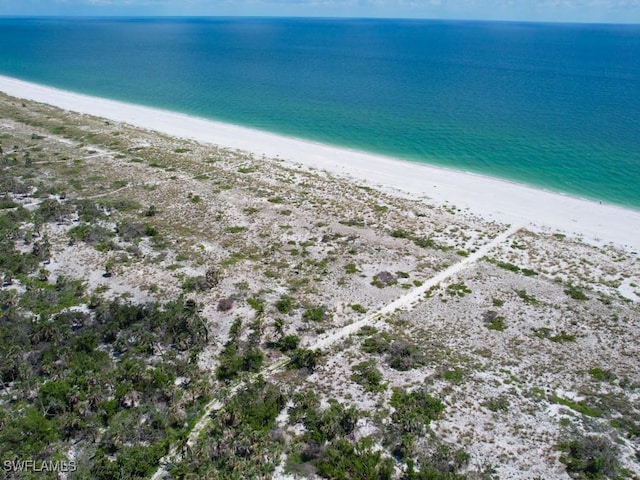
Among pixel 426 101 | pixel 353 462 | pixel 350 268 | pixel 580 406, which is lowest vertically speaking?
pixel 353 462

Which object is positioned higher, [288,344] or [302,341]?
[288,344]

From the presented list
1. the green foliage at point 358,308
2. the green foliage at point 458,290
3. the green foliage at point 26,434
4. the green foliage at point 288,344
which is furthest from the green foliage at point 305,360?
the green foliage at point 458,290

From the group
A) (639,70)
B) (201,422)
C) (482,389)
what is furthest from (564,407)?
(639,70)

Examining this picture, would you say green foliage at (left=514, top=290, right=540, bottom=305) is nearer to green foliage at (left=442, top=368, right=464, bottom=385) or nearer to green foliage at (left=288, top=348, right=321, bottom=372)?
green foliage at (left=442, top=368, right=464, bottom=385)

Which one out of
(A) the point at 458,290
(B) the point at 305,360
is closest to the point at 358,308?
(B) the point at 305,360

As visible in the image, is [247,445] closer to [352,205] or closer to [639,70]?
[352,205]

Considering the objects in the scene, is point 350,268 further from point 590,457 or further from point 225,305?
point 590,457

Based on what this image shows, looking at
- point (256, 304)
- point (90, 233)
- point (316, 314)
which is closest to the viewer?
point (316, 314)
